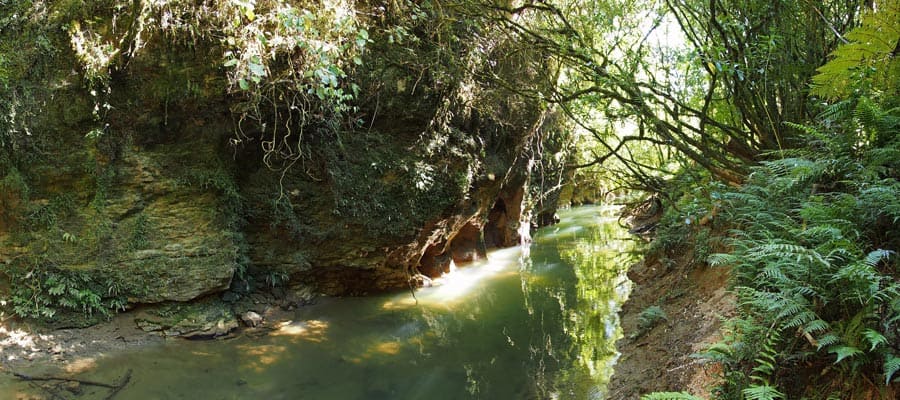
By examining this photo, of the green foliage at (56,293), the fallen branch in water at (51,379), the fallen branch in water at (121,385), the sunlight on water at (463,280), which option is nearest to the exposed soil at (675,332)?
the sunlight on water at (463,280)

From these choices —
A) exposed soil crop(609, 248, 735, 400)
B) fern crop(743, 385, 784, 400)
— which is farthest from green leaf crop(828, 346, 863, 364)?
exposed soil crop(609, 248, 735, 400)

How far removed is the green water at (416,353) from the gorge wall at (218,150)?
3.69 feet

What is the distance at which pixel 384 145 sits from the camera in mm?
8609

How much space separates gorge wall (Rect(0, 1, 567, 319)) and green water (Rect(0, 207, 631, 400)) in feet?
3.69

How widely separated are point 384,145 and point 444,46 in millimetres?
2205

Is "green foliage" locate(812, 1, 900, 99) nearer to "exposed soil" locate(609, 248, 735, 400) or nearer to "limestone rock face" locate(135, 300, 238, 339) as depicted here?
"exposed soil" locate(609, 248, 735, 400)

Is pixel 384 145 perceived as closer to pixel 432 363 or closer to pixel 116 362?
pixel 432 363

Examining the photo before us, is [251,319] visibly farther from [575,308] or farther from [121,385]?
[575,308]

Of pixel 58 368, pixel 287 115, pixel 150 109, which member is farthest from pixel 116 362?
pixel 287 115

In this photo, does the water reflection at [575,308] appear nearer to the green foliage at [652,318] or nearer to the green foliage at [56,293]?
the green foliage at [652,318]

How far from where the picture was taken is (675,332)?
15.6 ft

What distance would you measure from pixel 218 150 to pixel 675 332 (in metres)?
7.25

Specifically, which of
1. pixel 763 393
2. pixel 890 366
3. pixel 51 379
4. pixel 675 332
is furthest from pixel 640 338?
pixel 51 379

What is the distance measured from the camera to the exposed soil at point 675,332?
3.56 m
